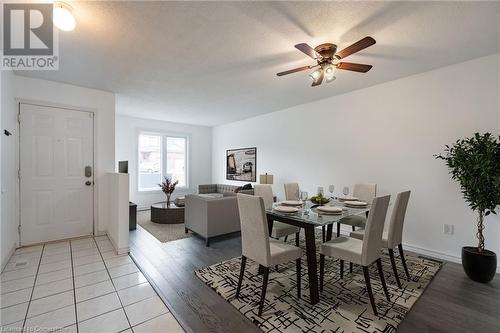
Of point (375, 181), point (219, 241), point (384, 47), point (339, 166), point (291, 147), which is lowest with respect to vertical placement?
point (219, 241)

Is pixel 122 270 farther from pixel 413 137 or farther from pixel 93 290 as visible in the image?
pixel 413 137

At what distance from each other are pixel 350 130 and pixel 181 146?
511 centimetres

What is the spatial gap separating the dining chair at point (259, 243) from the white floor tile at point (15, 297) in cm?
203

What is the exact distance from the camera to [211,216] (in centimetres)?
349

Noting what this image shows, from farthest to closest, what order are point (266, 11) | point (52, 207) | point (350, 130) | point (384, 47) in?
point (350, 130)
point (52, 207)
point (384, 47)
point (266, 11)

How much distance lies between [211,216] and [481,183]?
3365mm

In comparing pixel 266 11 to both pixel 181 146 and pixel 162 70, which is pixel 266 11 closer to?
pixel 162 70

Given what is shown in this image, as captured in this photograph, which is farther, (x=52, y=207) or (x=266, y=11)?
(x=52, y=207)

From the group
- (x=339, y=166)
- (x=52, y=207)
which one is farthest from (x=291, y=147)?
(x=52, y=207)

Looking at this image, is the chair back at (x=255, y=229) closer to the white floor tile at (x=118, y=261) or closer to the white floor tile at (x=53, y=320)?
the white floor tile at (x=53, y=320)

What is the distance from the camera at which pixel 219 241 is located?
145 inches

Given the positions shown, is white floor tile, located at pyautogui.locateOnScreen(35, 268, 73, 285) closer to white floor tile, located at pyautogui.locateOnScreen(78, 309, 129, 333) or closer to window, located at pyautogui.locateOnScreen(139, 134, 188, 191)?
white floor tile, located at pyautogui.locateOnScreen(78, 309, 129, 333)

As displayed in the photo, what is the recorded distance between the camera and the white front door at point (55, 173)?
132 inches

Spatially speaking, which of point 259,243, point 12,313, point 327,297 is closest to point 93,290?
point 12,313
